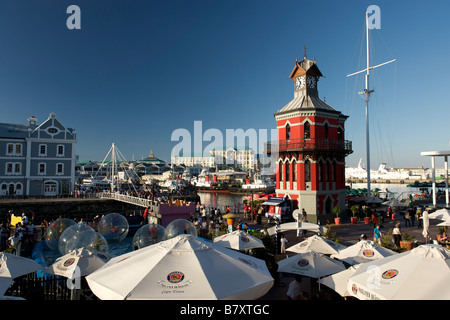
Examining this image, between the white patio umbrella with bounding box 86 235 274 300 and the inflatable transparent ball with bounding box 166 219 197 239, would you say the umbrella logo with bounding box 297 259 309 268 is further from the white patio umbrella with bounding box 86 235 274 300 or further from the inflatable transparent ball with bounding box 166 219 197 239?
the inflatable transparent ball with bounding box 166 219 197 239

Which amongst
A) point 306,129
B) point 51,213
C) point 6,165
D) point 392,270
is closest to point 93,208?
point 51,213

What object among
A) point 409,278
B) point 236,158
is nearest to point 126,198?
point 409,278

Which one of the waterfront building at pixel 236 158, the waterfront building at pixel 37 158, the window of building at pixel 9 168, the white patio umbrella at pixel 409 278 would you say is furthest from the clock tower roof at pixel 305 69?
the waterfront building at pixel 236 158

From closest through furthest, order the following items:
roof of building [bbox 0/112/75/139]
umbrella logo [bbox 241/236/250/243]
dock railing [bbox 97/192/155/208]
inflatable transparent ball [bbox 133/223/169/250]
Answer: umbrella logo [bbox 241/236/250/243] → inflatable transparent ball [bbox 133/223/169/250] → dock railing [bbox 97/192/155/208] → roof of building [bbox 0/112/75/139]

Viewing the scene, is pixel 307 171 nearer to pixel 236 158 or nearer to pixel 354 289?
pixel 354 289

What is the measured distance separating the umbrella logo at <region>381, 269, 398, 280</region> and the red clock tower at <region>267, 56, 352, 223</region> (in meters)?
20.2

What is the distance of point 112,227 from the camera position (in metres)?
17.8

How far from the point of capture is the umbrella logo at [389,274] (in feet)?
20.7

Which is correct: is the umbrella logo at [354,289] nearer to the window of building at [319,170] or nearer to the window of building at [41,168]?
the window of building at [319,170]

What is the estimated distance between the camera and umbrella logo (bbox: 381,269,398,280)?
632cm

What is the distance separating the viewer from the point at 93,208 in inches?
1699

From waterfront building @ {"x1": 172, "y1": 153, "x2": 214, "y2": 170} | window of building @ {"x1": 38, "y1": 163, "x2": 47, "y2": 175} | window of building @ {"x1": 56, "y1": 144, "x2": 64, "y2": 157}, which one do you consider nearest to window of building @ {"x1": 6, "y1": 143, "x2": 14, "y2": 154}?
window of building @ {"x1": 38, "y1": 163, "x2": 47, "y2": 175}

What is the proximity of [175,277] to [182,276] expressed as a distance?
0.14 meters
